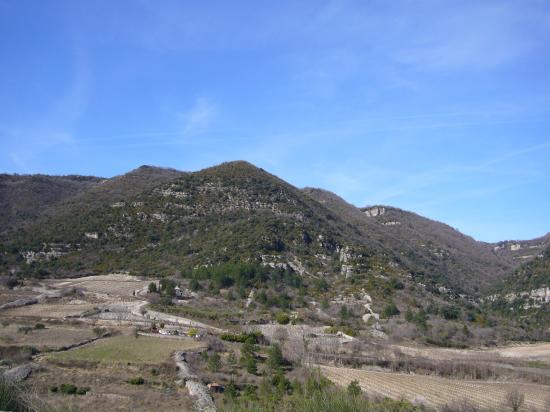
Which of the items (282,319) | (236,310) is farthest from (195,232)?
(282,319)

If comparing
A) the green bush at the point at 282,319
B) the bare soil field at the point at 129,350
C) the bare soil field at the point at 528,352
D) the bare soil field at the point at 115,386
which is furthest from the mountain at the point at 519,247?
the bare soil field at the point at 115,386

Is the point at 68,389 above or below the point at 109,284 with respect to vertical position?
below

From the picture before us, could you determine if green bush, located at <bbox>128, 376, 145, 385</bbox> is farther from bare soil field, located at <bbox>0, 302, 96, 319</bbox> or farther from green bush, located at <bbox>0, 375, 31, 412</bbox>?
green bush, located at <bbox>0, 375, 31, 412</bbox>

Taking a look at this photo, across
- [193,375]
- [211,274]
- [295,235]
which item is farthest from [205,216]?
[193,375]

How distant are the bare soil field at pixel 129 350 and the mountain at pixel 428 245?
50758 millimetres

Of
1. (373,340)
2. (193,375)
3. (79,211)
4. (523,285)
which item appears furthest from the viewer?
(79,211)

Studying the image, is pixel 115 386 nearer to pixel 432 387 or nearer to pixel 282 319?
pixel 432 387

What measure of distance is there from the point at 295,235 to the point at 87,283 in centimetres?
2647

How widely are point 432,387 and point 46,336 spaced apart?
2585 centimetres

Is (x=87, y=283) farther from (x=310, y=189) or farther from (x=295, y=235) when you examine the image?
(x=310, y=189)

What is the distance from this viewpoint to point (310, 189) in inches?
5955

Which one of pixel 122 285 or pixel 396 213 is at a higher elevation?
pixel 396 213

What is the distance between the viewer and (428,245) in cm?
13088

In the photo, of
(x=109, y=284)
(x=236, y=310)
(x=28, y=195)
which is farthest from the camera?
(x=28, y=195)
